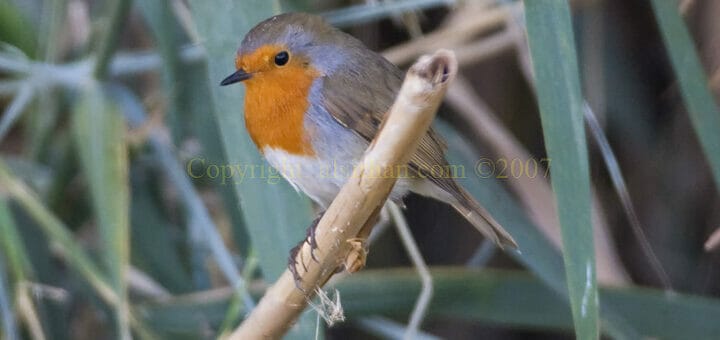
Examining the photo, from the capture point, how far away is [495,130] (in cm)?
206

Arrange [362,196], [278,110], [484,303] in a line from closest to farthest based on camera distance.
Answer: [362,196], [278,110], [484,303]

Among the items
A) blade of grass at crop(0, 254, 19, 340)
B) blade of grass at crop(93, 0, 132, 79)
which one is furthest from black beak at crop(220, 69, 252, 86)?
blade of grass at crop(0, 254, 19, 340)

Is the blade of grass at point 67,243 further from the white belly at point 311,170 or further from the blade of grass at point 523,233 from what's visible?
the blade of grass at point 523,233

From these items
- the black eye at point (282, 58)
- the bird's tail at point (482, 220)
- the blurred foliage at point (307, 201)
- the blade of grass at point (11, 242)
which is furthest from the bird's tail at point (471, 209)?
the blade of grass at point (11, 242)

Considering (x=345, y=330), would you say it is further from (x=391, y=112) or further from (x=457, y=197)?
(x=391, y=112)

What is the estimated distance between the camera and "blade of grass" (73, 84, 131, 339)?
163 cm

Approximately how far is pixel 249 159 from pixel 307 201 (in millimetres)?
117

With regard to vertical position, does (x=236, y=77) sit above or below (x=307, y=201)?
above

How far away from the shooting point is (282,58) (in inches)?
58.8

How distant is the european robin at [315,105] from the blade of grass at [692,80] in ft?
1.25

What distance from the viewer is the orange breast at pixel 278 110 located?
1452 millimetres

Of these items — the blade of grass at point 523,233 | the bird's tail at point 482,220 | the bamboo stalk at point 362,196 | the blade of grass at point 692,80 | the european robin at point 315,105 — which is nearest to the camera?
the bamboo stalk at point 362,196

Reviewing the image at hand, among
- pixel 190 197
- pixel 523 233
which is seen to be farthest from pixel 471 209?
pixel 190 197

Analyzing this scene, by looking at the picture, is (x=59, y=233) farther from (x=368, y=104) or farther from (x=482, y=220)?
(x=482, y=220)
